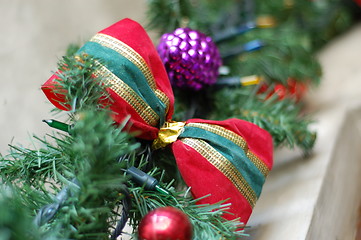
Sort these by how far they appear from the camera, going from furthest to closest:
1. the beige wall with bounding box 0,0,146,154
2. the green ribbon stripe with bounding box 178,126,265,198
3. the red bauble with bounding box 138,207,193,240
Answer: the beige wall with bounding box 0,0,146,154
the green ribbon stripe with bounding box 178,126,265,198
the red bauble with bounding box 138,207,193,240

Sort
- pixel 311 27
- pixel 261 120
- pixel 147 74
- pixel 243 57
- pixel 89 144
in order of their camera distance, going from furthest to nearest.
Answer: pixel 311 27 → pixel 243 57 → pixel 261 120 → pixel 147 74 → pixel 89 144

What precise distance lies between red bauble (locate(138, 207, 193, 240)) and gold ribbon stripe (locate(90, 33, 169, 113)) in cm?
14

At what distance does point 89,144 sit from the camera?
Answer: 0.95ft

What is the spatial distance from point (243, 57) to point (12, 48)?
36 cm

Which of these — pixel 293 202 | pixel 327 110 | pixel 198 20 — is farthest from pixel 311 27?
pixel 293 202

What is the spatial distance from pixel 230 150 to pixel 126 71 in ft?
0.43

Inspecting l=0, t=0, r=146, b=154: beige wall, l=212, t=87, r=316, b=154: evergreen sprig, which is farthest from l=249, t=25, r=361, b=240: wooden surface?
l=0, t=0, r=146, b=154: beige wall

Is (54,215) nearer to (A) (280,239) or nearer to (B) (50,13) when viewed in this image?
(A) (280,239)

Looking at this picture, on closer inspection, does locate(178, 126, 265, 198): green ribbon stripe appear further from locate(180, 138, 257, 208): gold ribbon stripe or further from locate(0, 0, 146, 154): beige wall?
locate(0, 0, 146, 154): beige wall

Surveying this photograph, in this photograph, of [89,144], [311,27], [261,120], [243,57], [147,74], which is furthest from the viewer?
[311,27]

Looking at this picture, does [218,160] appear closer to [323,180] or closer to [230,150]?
[230,150]

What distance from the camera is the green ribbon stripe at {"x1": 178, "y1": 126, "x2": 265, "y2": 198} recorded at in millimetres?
408

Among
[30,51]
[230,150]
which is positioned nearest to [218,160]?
[230,150]

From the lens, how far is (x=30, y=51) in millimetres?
567
